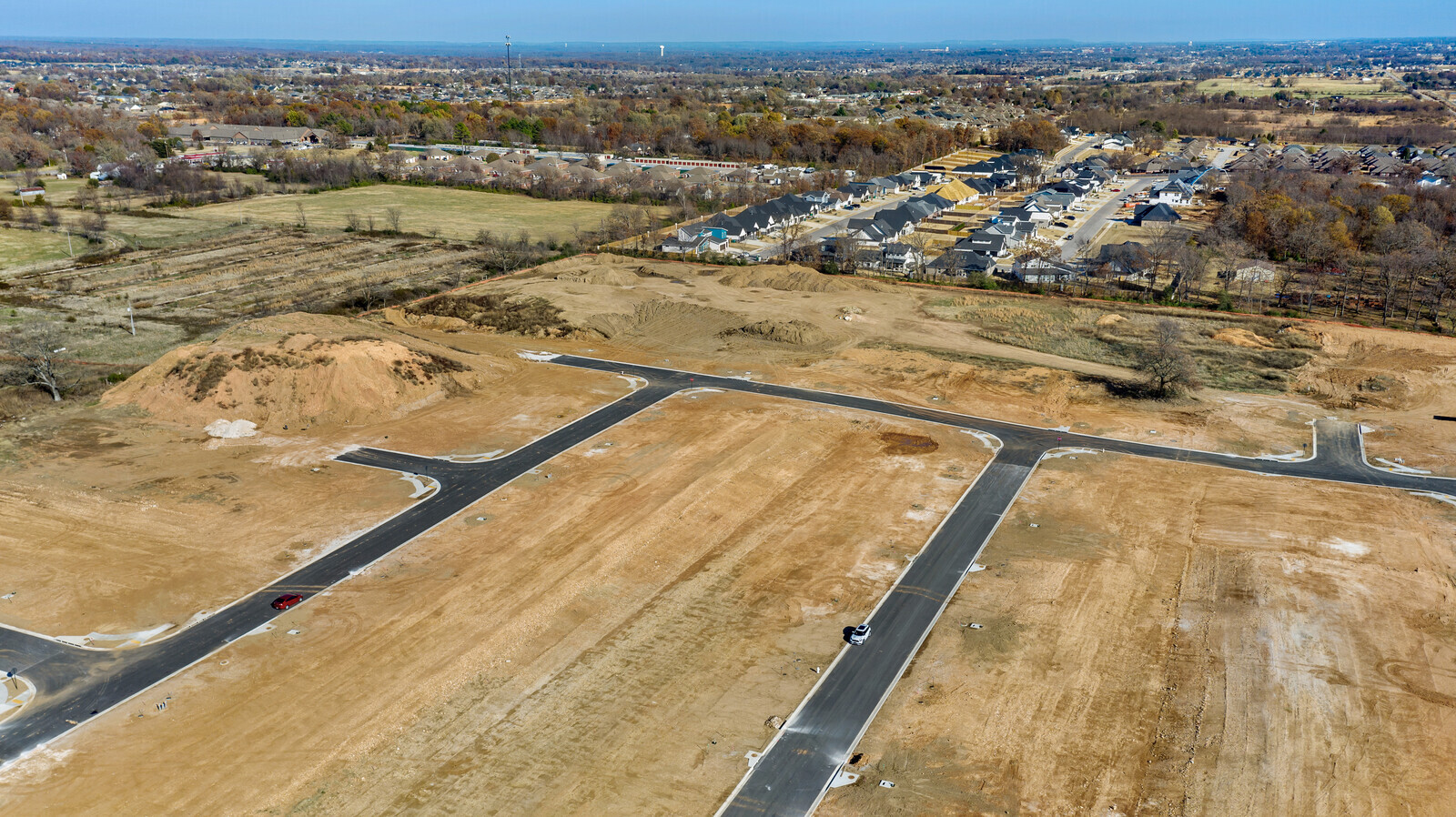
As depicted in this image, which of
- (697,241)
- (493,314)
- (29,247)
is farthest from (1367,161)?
(29,247)

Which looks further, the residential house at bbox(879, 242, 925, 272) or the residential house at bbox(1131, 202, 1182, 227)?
the residential house at bbox(1131, 202, 1182, 227)

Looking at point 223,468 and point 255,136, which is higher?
Answer: point 255,136

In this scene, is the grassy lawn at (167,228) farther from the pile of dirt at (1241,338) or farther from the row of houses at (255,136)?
the pile of dirt at (1241,338)

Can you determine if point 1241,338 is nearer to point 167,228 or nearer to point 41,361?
point 41,361

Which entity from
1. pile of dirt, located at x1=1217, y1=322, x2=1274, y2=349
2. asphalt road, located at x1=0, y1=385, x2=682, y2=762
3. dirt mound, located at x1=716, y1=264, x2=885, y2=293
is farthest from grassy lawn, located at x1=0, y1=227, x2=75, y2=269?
A: pile of dirt, located at x1=1217, y1=322, x2=1274, y2=349

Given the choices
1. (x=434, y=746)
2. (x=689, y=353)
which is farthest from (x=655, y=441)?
(x=434, y=746)

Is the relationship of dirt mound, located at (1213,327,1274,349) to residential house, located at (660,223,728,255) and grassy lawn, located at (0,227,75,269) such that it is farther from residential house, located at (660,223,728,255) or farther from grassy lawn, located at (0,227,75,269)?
grassy lawn, located at (0,227,75,269)
